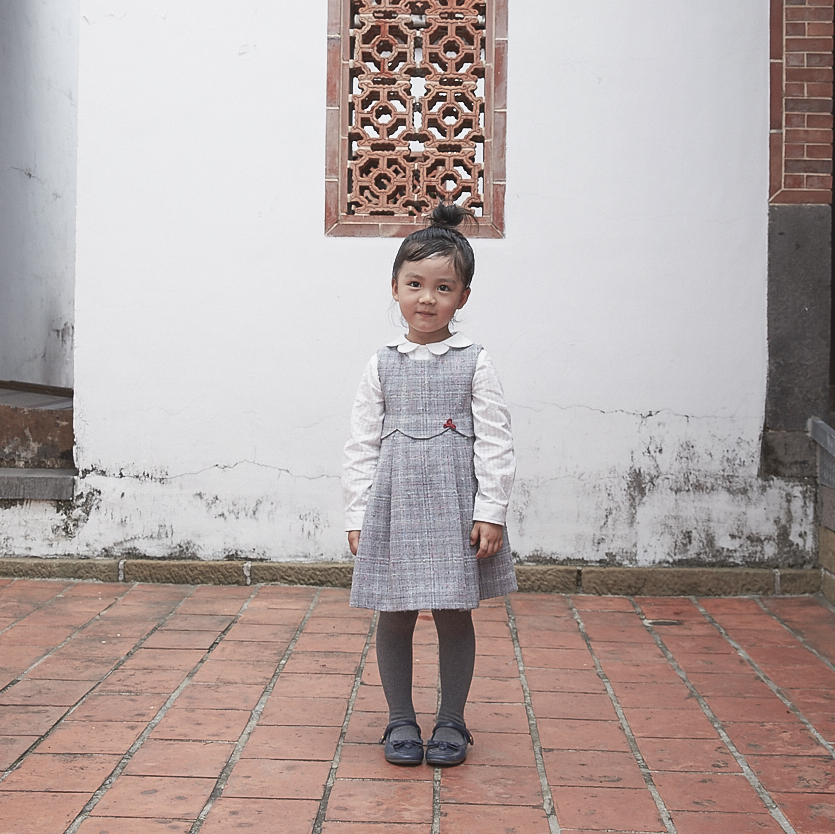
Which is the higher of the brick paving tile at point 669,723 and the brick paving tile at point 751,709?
the brick paving tile at point 751,709

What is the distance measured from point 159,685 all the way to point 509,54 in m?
3.07

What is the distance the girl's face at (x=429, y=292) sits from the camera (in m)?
2.62

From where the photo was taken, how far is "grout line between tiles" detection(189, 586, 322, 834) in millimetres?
2367

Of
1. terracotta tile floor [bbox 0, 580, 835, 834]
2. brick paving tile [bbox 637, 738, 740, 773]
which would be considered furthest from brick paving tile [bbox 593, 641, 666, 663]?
brick paving tile [bbox 637, 738, 740, 773]

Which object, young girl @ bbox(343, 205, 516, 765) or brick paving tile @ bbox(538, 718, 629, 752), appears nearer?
young girl @ bbox(343, 205, 516, 765)

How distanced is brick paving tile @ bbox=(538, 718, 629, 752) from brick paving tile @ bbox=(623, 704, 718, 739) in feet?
0.23

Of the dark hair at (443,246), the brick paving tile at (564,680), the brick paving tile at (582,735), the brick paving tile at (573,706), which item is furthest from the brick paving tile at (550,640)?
the dark hair at (443,246)

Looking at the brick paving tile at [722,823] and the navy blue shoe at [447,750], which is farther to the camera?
the navy blue shoe at [447,750]

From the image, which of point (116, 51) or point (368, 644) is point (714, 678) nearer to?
point (368, 644)

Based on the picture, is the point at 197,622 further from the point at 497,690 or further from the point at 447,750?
the point at 447,750

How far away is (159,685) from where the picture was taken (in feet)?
10.7

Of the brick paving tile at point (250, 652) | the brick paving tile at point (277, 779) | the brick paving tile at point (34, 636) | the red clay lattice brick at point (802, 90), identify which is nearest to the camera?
the brick paving tile at point (277, 779)

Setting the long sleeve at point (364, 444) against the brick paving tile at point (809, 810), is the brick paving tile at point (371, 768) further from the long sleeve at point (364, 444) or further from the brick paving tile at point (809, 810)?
the brick paving tile at point (809, 810)

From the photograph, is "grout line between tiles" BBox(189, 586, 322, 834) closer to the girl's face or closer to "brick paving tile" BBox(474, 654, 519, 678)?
"brick paving tile" BBox(474, 654, 519, 678)
